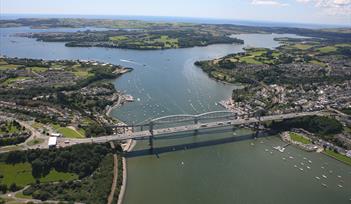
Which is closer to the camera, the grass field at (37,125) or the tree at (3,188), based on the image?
the tree at (3,188)

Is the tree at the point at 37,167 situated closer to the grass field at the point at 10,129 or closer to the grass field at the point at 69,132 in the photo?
the grass field at the point at 69,132

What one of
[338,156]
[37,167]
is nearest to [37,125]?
[37,167]

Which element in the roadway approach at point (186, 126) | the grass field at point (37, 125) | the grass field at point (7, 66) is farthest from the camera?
the grass field at point (7, 66)

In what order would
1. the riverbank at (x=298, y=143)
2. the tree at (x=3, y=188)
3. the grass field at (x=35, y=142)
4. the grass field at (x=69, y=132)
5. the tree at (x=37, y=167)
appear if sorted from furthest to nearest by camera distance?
the riverbank at (x=298, y=143)
the grass field at (x=69, y=132)
the grass field at (x=35, y=142)
the tree at (x=37, y=167)
the tree at (x=3, y=188)

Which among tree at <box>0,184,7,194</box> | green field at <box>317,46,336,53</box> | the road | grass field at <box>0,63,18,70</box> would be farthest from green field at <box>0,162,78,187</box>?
green field at <box>317,46,336,53</box>

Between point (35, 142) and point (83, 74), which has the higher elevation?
point (83, 74)

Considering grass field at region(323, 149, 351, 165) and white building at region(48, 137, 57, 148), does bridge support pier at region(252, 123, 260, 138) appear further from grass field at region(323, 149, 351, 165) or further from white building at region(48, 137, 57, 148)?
white building at region(48, 137, 57, 148)

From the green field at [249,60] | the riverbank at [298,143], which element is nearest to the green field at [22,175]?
the riverbank at [298,143]

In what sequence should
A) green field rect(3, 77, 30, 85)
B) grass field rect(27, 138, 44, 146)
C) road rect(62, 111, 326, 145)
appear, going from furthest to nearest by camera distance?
green field rect(3, 77, 30, 85) < road rect(62, 111, 326, 145) < grass field rect(27, 138, 44, 146)

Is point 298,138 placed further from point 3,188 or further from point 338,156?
point 3,188
